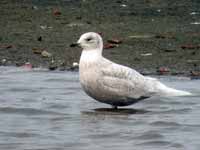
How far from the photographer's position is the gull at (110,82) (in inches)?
436

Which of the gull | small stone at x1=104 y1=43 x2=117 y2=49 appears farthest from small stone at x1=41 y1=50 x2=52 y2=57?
the gull

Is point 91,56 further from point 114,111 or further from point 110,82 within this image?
point 114,111

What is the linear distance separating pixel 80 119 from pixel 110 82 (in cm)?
65

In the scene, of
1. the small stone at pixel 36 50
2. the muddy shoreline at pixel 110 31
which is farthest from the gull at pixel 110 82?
the small stone at pixel 36 50

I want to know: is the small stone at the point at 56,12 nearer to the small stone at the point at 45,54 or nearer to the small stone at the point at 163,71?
the small stone at the point at 45,54

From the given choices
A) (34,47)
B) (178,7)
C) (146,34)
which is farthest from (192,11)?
(34,47)

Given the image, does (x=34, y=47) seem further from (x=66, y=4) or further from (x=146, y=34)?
(x=66, y=4)

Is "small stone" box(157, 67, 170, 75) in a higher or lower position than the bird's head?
lower

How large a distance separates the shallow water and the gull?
182 mm

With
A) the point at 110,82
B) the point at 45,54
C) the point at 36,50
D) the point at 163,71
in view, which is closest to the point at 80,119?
the point at 110,82

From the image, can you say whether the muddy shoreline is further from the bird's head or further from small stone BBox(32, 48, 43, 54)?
the bird's head

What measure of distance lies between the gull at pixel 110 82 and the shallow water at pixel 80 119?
0.60ft

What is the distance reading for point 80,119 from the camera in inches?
425

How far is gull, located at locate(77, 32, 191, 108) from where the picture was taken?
36.4 ft
